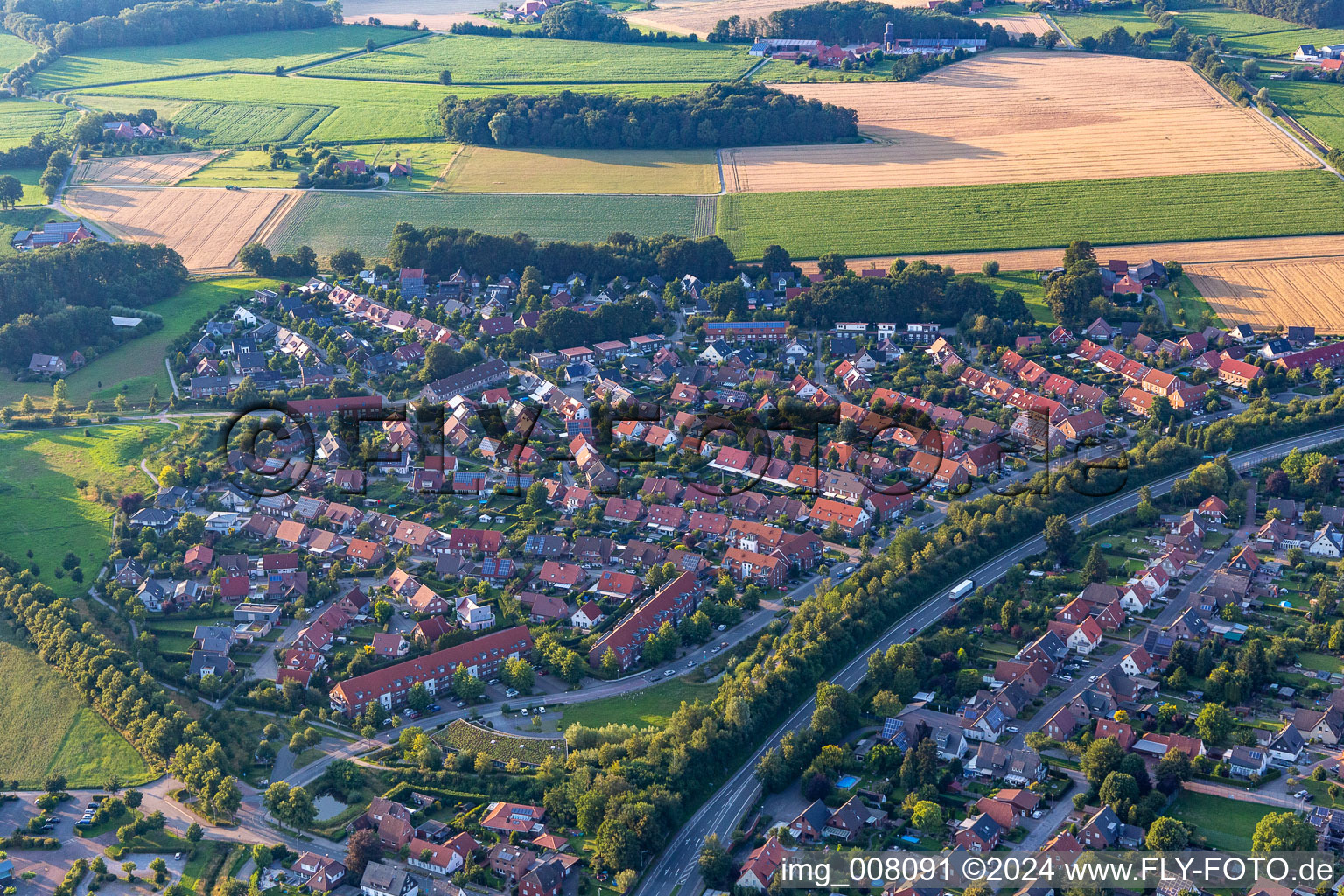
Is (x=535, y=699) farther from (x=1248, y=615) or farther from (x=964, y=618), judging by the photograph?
(x=1248, y=615)

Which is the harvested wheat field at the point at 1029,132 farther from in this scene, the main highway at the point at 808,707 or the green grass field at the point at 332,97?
the main highway at the point at 808,707

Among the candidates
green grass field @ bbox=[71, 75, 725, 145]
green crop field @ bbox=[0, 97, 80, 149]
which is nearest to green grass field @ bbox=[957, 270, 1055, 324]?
green grass field @ bbox=[71, 75, 725, 145]

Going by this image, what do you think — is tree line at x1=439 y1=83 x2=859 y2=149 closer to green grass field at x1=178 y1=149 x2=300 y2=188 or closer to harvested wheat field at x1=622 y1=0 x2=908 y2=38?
green grass field at x1=178 y1=149 x2=300 y2=188

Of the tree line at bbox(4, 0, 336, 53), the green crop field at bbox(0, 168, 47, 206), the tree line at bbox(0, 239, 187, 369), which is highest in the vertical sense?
the tree line at bbox(4, 0, 336, 53)

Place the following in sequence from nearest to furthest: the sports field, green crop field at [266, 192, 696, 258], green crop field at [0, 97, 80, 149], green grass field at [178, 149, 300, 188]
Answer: green crop field at [266, 192, 696, 258], the sports field, green grass field at [178, 149, 300, 188], green crop field at [0, 97, 80, 149]

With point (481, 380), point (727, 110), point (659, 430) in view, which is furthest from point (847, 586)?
point (727, 110)

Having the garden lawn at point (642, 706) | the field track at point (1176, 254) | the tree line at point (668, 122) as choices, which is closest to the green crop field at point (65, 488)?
the garden lawn at point (642, 706)
